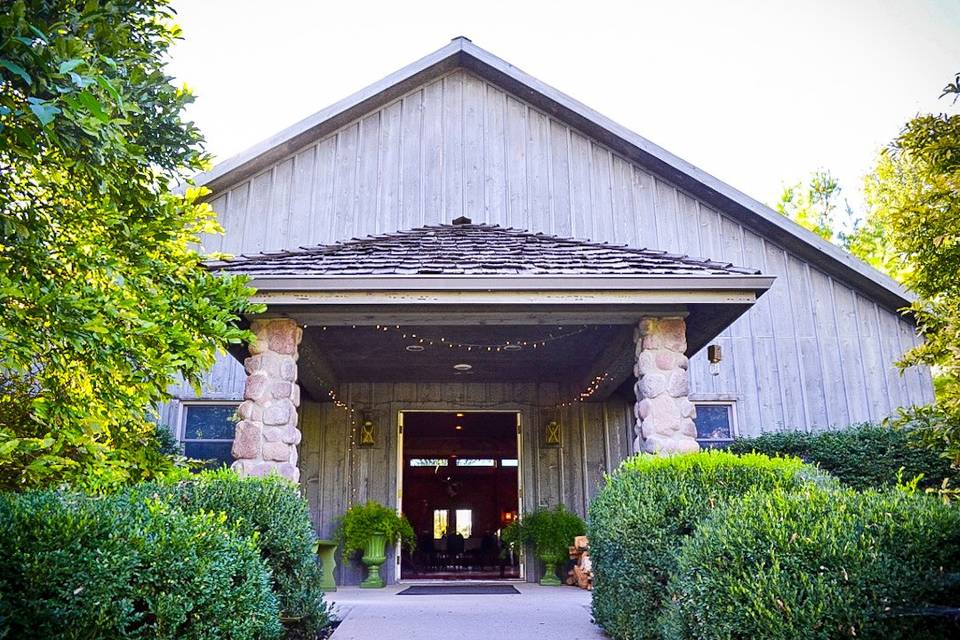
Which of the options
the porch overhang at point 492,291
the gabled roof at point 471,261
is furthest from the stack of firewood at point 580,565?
the gabled roof at point 471,261

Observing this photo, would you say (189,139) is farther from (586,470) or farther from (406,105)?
(586,470)

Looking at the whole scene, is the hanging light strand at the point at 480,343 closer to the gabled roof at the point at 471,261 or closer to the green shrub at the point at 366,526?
the gabled roof at the point at 471,261

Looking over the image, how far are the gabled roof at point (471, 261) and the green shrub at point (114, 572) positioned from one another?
9.67 ft

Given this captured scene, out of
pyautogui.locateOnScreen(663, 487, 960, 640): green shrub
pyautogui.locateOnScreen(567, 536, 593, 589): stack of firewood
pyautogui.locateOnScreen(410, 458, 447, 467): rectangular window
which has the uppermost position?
pyautogui.locateOnScreen(410, 458, 447, 467): rectangular window

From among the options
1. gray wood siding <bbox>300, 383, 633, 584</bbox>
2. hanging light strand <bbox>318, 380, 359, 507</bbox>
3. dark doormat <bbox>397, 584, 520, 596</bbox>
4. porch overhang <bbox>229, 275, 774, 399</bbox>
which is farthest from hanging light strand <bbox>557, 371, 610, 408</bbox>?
hanging light strand <bbox>318, 380, 359, 507</bbox>

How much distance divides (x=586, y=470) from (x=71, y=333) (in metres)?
7.16

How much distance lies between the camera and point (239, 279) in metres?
5.32

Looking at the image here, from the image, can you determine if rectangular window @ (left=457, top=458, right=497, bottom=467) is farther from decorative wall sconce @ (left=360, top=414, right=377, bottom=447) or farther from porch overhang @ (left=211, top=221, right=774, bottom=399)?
porch overhang @ (left=211, top=221, right=774, bottom=399)

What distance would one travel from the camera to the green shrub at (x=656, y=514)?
14.7ft

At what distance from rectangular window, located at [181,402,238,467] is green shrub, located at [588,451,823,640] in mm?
5894

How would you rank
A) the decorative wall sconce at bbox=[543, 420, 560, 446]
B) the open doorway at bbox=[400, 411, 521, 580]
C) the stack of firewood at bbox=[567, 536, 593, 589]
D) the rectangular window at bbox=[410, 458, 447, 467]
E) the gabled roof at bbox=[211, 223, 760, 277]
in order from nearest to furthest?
the gabled roof at bbox=[211, 223, 760, 277] → the stack of firewood at bbox=[567, 536, 593, 589] → the decorative wall sconce at bbox=[543, 420, 560, 446] → the open doorway at bbox=[400, 411, 521, 580] → the rectangular window at bbox=[410, 458, 447, 467]

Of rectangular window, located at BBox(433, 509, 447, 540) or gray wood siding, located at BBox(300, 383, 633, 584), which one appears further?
rectangular window, located at BBox(433, 509, 447, 540)

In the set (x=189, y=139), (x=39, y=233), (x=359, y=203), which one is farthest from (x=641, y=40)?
(x=39, y=233)

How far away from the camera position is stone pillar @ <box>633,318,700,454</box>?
6.16 meters
